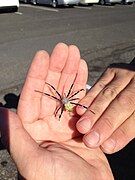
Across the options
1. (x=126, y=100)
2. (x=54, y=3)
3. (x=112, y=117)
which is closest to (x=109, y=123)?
(x=112, y=117)

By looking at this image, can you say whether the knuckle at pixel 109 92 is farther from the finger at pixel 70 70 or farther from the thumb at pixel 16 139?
the thumb at pixel 16 139

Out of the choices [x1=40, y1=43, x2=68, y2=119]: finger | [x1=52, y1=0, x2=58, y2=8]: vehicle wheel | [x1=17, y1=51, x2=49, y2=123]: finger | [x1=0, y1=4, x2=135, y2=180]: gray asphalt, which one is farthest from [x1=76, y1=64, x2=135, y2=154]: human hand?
[x1=52, y1=0, x2=58, y2=8]: vehicle wheel

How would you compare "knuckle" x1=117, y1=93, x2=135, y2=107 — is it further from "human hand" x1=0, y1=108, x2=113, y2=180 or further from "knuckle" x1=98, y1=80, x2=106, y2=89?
"human hand" x1=0, y1=108, x2=113, y2=180

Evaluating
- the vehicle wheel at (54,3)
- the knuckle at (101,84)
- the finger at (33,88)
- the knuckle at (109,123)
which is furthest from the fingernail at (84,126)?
the vehicle wheel at (54,3)

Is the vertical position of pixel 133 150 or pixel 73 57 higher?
pixel 73 57

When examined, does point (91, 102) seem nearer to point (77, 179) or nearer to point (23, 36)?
point (77, 179)

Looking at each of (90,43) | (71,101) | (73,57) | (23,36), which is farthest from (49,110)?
(23,36)
